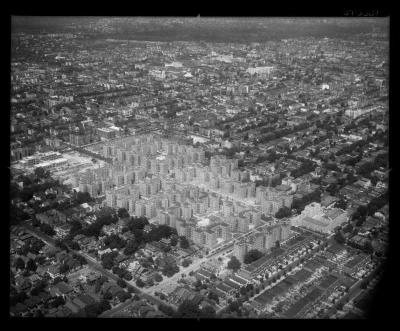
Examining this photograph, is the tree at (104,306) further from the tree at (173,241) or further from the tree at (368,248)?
the tree at (368,248)

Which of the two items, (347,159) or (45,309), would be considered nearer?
(45,309)

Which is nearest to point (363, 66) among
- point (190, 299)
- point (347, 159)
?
point (347, 159)

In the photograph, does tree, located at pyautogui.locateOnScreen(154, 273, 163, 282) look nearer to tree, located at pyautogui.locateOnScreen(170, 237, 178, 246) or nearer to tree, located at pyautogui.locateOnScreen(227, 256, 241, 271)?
tree, located at pyautogui.locateOnScreen(170, 237, 178, 246)

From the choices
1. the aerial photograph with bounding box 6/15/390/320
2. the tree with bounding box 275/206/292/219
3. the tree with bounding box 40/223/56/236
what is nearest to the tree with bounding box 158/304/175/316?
the aerial photograph with bounding box 6/15/390/320

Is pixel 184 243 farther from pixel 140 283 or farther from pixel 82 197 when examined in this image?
pixel 82 197

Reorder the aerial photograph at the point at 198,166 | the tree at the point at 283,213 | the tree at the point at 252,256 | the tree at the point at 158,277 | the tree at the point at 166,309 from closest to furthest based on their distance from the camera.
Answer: the tree at the point at 166,309 → the aerial photograph at the point at 198,166 → the tree at the point at 158,277 → the tree at the point at 252,256 → the tree at the point at 283,213

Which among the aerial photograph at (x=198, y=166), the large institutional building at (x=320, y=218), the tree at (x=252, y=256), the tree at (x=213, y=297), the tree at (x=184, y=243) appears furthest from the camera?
the large institutional building at (x=320, y=218)

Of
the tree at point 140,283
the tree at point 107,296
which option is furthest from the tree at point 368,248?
the tree at point 107,296
